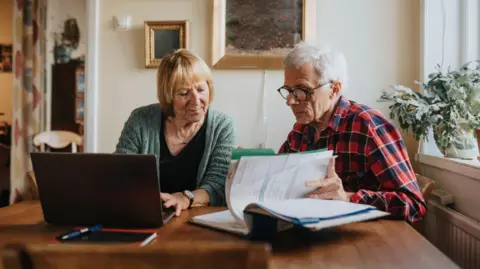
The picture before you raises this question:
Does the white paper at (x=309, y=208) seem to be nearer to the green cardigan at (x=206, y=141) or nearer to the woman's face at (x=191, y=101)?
the green cardigan at (x=206, y=141)

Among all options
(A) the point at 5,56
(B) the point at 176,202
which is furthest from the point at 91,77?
(A) the point at 5,56

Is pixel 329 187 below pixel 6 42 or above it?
below

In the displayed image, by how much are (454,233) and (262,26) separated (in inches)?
56.2

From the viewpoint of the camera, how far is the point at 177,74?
169cm

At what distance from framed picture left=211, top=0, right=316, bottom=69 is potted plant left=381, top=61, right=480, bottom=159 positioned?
2.55 feet

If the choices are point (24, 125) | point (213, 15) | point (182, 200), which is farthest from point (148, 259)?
point (24, 125)

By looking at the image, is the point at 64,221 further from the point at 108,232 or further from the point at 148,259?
the point at 148,259

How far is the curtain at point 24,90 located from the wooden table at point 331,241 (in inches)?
114

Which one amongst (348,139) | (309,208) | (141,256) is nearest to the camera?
(141,256)

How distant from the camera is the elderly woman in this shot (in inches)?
65.4

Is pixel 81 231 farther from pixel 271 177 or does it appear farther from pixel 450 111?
pixel 450 111

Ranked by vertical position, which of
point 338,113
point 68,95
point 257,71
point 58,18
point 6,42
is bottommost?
point 338,113

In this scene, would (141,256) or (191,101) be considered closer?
(141,256)

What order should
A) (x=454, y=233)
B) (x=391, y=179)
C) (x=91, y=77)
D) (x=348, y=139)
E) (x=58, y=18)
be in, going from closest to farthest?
(x=391, y=179) < (x=348, y=139) < (x=454, y=233) < (x=91, y=77) < (x=58, y=18)
